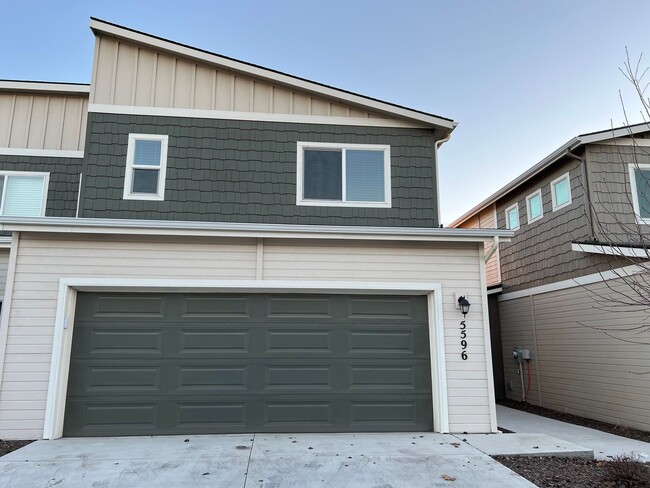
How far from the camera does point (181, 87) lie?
7.96 metres

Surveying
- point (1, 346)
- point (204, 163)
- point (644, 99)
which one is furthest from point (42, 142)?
point (644, 99)

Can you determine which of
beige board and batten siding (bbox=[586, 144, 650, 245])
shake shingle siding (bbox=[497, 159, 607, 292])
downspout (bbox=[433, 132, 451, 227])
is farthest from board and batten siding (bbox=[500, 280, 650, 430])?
downspout (bbox=[433, 132, 451, 227])

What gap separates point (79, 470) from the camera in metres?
4.81

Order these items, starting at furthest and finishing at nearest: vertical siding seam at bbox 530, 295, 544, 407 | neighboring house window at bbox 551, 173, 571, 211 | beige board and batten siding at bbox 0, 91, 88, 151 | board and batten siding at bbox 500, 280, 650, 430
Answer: vertical siding seam at bbox 530, 295, 544, 407
neighboring house window at bbox 551, 173, 571, 211
beige board and batten siding at bbox 0, 91, 88, 151
board and batten siding at bbox 500, 280, 650, 430

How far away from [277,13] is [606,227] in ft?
29.9

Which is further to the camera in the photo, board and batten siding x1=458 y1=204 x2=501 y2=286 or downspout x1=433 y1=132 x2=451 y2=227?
board and batten siding x1=458 y1=204 x2=501 y2=286

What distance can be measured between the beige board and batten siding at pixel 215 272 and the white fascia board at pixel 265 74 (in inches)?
97.0

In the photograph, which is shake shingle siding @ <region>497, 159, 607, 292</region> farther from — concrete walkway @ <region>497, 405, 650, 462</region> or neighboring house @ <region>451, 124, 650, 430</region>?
concrete walkway @ <region>497, 405, 650, 462</region>

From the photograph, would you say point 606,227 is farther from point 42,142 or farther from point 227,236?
point 42,142

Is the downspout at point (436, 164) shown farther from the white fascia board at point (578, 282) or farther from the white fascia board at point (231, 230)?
the white fascia board at point (578, 282)

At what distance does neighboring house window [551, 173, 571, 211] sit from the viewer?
31.2ft

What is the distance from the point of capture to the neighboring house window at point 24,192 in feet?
30.3

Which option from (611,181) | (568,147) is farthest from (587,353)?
(568,147)

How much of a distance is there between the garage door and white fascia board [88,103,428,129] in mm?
3096
